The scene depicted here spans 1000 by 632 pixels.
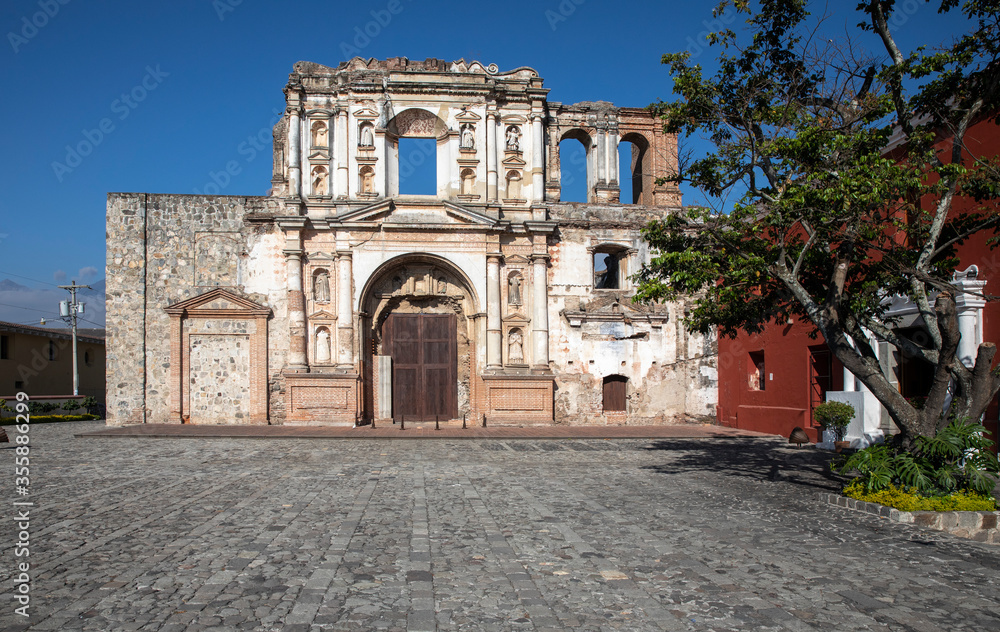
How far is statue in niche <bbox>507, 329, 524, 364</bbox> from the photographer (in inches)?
867

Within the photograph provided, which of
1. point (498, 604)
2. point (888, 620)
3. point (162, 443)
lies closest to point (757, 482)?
point (888, 620)

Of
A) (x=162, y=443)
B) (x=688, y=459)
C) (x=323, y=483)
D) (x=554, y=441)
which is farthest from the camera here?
(x=554, y=441)

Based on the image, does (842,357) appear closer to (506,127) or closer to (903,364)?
(903,364)

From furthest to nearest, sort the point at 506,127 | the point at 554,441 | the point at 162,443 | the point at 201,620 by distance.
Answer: the point at 506,127 → the point at 554,441 → the point at 162,443 → the point at 201,620

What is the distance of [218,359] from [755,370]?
52.1 feet

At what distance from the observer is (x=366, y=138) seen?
22109mm

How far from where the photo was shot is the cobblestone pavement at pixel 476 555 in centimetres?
491

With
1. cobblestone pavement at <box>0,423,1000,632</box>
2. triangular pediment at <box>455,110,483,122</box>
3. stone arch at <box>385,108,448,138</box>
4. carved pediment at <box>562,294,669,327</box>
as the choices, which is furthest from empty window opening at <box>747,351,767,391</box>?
stone arch at <box>385,108,448,138</box>

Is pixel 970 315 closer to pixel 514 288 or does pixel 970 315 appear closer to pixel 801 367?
pixel 801 367

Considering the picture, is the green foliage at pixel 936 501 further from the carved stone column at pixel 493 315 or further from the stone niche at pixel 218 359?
the stone niche at pixel 218 359

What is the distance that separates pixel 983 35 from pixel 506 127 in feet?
50.8

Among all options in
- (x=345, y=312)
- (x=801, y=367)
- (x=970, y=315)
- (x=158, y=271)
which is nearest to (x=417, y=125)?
(x=345, y=312)

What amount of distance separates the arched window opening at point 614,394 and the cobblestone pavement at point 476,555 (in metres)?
10.8

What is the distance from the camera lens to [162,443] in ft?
55.1
